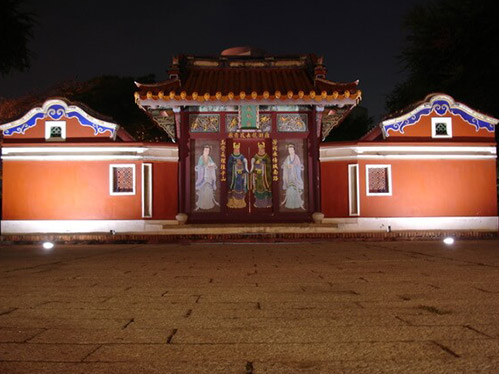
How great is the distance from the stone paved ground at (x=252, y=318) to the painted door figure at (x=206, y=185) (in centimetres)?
813

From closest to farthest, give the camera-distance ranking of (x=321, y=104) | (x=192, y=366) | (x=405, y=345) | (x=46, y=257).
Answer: (x=192, y=366)
(x=405, y=345)
(x=46, y=257)
(x=321, y=104)

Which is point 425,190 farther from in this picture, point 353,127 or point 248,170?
point 353,127

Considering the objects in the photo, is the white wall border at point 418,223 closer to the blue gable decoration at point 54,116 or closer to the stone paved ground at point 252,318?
the blue gable decoration at point 54,116

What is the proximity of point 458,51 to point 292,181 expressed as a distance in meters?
11.5

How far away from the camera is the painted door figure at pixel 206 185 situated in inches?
615

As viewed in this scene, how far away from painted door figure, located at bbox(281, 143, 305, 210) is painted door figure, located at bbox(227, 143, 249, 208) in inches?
46.4

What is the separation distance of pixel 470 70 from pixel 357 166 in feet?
32.3

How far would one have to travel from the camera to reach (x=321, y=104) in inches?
591

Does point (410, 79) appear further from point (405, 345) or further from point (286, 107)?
point (405, 345)

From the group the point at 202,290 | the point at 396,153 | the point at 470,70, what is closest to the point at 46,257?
the point at 202,290

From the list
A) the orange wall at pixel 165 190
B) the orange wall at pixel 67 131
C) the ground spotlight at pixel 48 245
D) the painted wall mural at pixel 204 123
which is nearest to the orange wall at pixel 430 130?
the painted wall mural at pixel 204 123

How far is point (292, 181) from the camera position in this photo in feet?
51.2

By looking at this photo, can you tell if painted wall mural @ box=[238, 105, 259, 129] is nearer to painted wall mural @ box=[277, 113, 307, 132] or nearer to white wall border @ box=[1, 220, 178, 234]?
painted wall mural @ box=[277, 113, 307, 132]

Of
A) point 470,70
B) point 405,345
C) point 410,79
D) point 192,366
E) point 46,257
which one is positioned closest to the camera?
point 192,366
